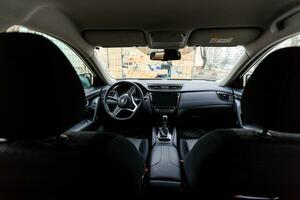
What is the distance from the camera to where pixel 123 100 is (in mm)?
3121

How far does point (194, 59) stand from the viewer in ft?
11.1

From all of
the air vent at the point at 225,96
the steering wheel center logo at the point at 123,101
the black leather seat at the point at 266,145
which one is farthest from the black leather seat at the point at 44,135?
the air vent at the point at 225,96

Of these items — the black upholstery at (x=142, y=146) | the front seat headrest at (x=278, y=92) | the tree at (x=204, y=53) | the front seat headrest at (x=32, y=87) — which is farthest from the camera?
the tree at (x=204, y=53)

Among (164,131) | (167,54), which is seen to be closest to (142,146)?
(164,131)

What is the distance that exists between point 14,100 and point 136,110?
2.13m

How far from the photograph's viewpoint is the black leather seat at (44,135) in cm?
106

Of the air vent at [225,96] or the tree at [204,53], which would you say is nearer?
the tree at [204,53]

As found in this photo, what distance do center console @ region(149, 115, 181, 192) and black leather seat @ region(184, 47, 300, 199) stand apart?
0.49 metres

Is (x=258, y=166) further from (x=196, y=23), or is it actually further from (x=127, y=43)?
(x=127, y=43)

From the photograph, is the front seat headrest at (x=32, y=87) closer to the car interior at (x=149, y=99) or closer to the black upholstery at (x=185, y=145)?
the car interior at (x=149, y=99)

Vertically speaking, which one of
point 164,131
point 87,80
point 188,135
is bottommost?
point 188,135

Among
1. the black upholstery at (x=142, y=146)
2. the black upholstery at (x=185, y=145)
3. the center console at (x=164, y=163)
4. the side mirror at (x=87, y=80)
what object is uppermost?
the side mirror at (x=87, y=80)

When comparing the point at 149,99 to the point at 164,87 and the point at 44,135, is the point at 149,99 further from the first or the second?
the point at 44,135

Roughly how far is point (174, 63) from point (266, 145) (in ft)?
7.68
